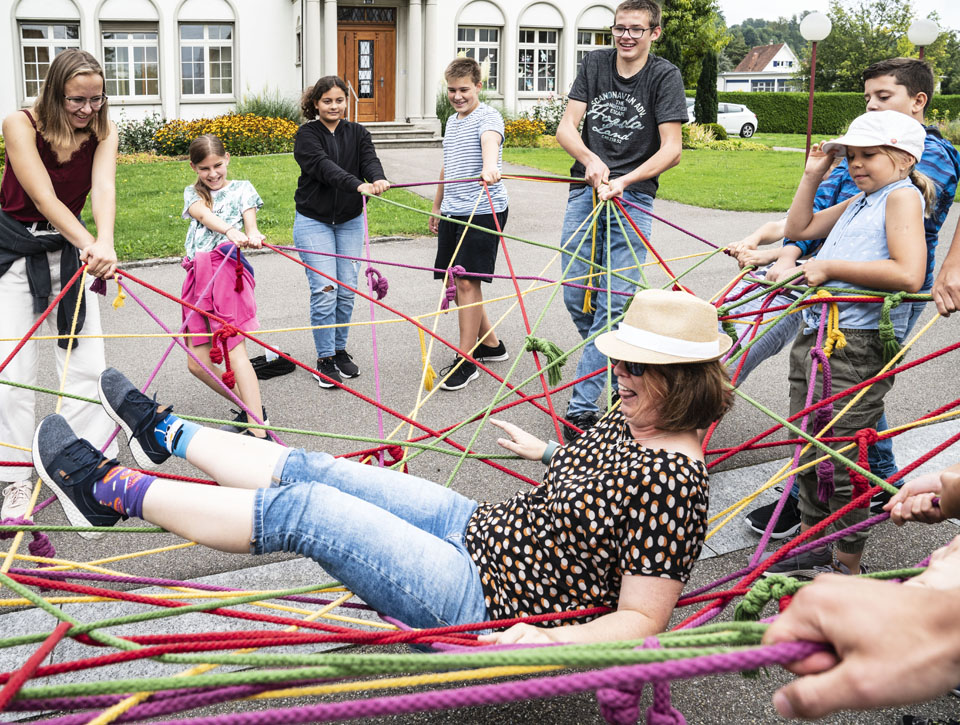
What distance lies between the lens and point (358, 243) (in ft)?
17.3

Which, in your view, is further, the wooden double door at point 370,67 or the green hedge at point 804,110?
the green hedge at point 804,110

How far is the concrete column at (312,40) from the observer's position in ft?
60.1

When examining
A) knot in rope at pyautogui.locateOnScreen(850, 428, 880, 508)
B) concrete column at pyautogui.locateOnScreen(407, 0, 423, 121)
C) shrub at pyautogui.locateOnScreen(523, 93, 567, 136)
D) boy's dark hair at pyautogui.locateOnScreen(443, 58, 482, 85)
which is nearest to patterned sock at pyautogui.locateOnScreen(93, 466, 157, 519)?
knot in rope at pyautogui.locateOnScreen(850, 428, 880, 508)

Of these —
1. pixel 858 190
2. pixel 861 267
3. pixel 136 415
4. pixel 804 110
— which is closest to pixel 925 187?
pixel 861 267

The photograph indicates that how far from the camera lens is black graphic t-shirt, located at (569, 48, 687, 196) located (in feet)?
14.3

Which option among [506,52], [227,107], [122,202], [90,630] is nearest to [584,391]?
[90,630]

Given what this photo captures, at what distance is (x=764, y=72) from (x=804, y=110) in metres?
51.9

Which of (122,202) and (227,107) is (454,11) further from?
(122,202)

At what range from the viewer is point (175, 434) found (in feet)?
8.22

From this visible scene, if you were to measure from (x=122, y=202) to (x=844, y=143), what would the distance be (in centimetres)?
1021

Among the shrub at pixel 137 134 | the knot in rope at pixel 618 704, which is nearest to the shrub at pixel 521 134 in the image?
the shrub at pixel 137 134

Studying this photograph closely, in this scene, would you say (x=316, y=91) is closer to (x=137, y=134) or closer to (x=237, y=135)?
(x=237, y=135)

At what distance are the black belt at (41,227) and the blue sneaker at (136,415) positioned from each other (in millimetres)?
1191

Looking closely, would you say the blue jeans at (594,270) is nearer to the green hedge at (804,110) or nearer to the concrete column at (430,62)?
the concrete column at (430,62)
